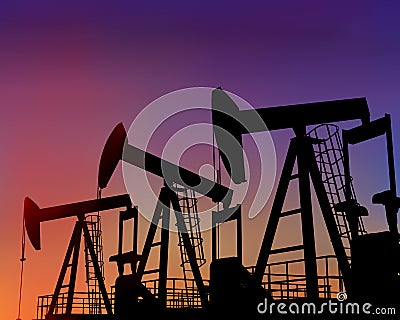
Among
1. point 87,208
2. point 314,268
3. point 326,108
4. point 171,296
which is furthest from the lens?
point 87,208

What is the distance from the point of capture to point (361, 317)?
9.38m

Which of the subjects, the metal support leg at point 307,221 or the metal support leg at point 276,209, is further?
the metal support leg at point 276,209

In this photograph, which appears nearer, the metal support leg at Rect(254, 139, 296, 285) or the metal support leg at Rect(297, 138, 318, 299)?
the metal support leg at Rect(297, 138, 318, 299)

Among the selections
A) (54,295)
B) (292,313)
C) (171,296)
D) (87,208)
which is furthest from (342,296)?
(54,295)

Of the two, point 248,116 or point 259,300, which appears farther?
point 248,116

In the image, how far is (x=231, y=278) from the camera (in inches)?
406

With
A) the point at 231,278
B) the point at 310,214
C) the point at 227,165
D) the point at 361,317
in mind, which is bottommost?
the point at 361,317

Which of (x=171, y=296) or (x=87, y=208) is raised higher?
(x=87, y=208)

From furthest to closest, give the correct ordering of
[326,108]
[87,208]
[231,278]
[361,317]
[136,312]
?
[87,208] < [136,312] < [326,108] < [231,278] < [361,317]

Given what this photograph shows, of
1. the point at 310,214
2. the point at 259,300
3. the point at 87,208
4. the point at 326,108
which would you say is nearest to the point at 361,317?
the point at 259,300

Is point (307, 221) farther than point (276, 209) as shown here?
No

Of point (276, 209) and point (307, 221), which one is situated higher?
point (276, 209)

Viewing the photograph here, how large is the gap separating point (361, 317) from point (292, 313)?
4.43ft

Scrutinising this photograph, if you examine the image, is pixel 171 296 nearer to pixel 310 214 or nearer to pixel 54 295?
pixel 54 295
